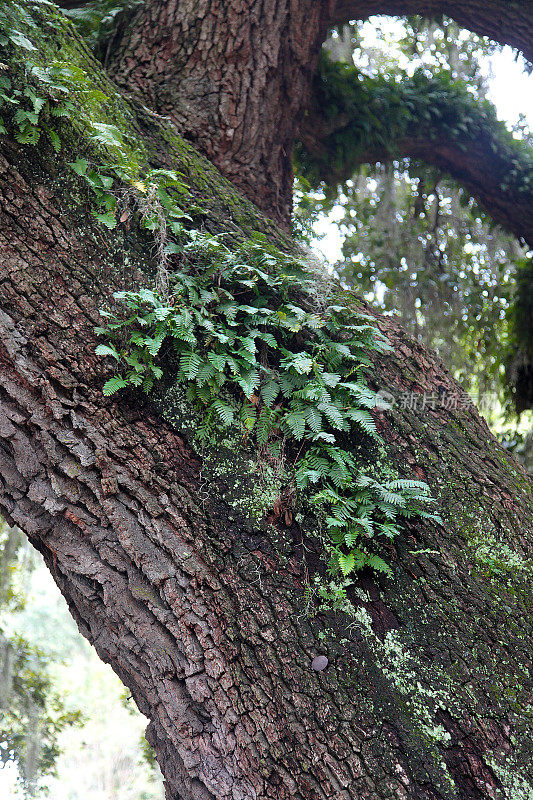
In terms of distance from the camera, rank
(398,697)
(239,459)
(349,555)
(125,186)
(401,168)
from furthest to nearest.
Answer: (401,168) → (125,186) → (239,459) → (349,555) → (398,697)

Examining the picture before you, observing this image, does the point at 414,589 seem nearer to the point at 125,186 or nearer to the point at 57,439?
the point at 57,439

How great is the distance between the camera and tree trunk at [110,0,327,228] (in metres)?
3.62

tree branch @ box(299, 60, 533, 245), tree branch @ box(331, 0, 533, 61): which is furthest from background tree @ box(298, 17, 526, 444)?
tree branch @ box(331, 0, 533, 61)

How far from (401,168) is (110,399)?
16.9ft

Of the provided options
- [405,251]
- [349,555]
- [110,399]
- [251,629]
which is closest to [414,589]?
[349,555]

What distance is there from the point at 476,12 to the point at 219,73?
8.13ft

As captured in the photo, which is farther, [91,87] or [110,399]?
[91,87]

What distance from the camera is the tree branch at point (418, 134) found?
5.22 meters

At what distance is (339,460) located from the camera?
2373 millimetres

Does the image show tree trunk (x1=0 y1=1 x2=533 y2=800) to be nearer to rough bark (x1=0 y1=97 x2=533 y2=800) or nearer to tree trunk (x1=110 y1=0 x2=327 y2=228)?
rough bark (x1=0 y1=97 x2=533 y2=800)

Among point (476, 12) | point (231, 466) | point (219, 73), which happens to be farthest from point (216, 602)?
point (476, 12)

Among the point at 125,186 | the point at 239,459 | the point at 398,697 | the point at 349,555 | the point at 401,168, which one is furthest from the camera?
the point at 401,168

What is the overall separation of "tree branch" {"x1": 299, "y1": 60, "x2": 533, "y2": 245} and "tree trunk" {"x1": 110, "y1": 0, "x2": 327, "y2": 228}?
1.40 m

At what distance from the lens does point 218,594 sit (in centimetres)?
204
